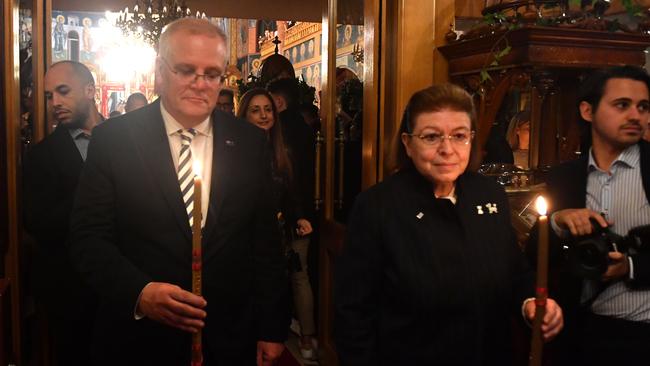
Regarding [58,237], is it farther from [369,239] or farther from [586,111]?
[586,111]

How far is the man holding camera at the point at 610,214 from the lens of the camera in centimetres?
245

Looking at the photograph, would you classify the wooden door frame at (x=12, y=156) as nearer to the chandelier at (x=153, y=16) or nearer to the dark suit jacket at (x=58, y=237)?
the dark suit jacket at (x=58, y=237)

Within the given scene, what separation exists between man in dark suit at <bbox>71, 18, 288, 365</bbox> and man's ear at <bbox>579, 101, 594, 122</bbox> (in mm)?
1300

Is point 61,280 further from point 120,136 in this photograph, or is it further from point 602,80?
point 602,80

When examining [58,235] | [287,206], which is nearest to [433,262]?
[58,235]

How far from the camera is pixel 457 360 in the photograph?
2.16 meters

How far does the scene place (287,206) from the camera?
5059 millimetres

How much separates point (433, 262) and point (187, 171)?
33.9 inches

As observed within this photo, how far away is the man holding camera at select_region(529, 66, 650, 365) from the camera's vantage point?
2453 mm

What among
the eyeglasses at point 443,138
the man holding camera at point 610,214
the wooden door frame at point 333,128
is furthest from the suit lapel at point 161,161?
the wooden door frame at point 333,128

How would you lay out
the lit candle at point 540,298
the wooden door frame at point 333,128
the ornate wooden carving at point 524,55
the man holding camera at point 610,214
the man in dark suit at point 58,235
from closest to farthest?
the lit candle at point 540,298 → the man holding camera at point 610,214 → the ornate wooden carving at point 524,55 → the man in dark suit at point 58,235 → the wooden door frame at point 333,128

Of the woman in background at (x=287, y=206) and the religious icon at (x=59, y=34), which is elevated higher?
the religious icon at (x=59, y=34)

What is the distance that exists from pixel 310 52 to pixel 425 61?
9.68 m

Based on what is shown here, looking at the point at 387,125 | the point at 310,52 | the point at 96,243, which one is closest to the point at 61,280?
the point at 96,243
